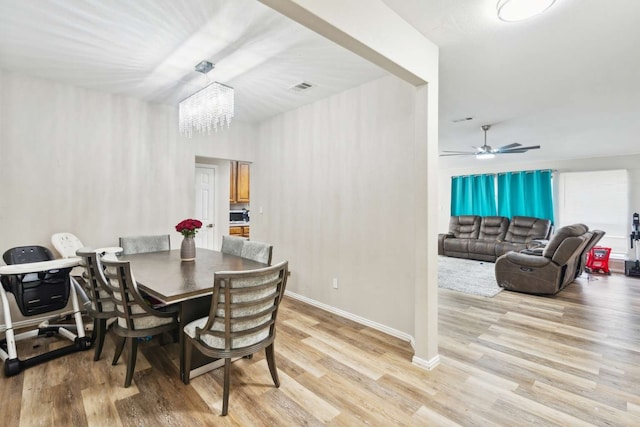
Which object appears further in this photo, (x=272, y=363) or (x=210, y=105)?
(x=210, y=105)

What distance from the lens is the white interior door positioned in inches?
200

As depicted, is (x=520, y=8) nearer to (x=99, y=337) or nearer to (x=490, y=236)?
(x=99, y=337)

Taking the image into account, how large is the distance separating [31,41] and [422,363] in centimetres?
397

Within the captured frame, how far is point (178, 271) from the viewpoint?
2.45m

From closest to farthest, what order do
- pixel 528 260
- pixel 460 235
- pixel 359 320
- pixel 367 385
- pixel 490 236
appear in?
pixel 367 385 → pixel 359 320 → pixel 528 260 → pixel 490 236 → pixel 460 235

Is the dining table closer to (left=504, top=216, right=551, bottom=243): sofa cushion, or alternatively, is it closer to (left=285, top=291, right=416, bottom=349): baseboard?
(left=285, top=291, right=416, bottom=349): baseboard

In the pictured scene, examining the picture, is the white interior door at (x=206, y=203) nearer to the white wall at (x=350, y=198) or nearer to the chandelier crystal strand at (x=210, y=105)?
the white wall at (x=350, y=198)

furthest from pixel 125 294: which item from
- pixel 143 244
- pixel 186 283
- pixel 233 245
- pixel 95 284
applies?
pixel 143 244

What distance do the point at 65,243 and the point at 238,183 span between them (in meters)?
3.74

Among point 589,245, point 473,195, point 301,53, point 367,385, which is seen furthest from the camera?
point 473,195

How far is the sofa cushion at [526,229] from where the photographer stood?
680 cm

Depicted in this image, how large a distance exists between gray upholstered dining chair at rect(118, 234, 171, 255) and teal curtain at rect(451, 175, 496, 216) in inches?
303

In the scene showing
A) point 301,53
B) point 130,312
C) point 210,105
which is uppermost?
point 301,53

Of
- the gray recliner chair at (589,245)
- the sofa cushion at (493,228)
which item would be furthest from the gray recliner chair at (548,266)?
the sofa cushion at (493,228)
